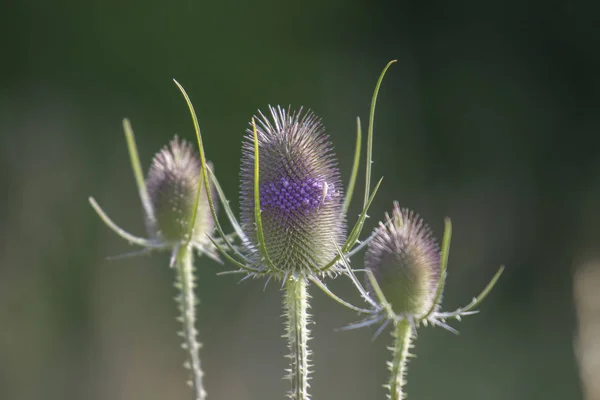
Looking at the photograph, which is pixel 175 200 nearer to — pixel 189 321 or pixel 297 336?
pixel 189 321

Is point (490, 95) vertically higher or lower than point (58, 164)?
higher

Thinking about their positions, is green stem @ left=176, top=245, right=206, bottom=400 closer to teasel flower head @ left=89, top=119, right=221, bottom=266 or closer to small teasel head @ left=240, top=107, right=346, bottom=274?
teasel flower head @ left=89, top=119, right=221, bottom=266

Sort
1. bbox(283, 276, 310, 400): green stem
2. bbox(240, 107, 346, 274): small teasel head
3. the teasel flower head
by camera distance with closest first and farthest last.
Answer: bbox(283, 276, 310, 400): green stem < bbox(240, 107, 346, 274): small teasel head < the teasel flower head

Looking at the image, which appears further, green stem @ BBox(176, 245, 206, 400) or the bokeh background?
the bokeh background

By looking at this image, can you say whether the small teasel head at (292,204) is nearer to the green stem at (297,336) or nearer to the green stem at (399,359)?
the green stem at (297,336)

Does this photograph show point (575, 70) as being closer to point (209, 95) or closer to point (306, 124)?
point (209, 95)

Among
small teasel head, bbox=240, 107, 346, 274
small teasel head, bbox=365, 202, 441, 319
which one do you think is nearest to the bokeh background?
small teasel head, bbox=365, 202, 441, 319

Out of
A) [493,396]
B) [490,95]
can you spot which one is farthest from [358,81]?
[493,396]
